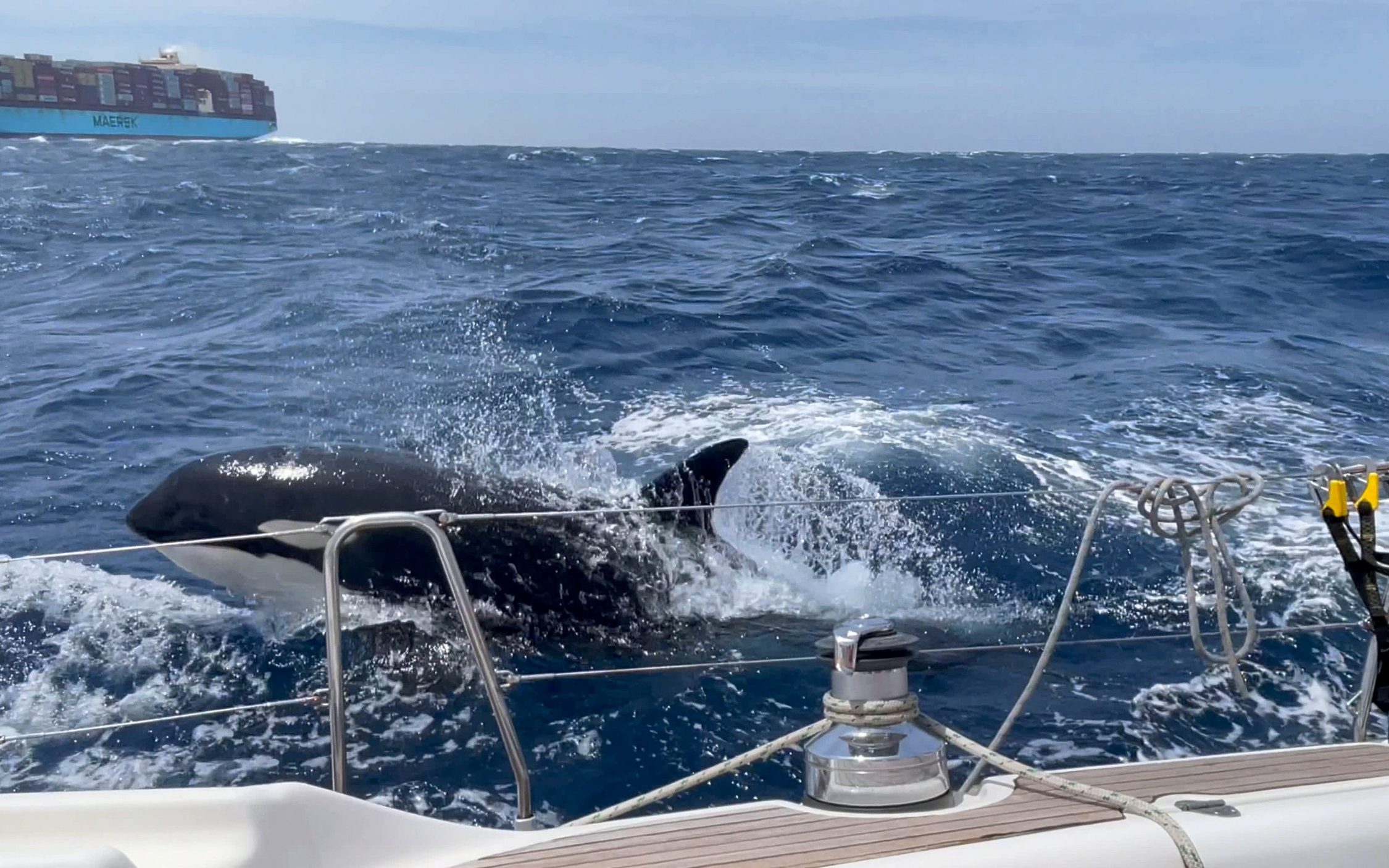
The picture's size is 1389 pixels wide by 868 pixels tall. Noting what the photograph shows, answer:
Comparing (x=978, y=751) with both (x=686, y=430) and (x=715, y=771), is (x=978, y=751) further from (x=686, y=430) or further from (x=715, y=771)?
(x=686, y=430)

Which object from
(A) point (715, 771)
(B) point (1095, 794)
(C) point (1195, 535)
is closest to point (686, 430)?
(C) point (1195, 535)

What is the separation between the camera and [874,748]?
8.68 feet

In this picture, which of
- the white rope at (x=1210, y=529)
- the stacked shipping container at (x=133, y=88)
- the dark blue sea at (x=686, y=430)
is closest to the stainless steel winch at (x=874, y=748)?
the white rope at (x=1210, y=529)

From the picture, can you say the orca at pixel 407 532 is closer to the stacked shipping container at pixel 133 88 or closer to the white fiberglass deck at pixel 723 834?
the white fiberglass deck at pixel 723 834

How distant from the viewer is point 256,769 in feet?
16.2

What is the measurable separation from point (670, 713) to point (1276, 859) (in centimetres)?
340

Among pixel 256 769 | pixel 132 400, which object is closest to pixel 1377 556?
pixel 256 769

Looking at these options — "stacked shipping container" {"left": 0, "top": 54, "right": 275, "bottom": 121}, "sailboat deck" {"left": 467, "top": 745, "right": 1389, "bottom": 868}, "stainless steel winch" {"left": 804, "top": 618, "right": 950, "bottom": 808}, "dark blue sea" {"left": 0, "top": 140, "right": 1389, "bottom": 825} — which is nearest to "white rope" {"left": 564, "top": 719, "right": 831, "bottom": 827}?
"stainless steel winch" {"left": 804, "top": 618, "right": 950, "bottom": 808}

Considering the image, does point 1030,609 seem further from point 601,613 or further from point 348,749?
point 348,749

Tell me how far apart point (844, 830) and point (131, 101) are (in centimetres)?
9868

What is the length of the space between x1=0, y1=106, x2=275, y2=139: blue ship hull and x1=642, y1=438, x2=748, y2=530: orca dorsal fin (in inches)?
3472

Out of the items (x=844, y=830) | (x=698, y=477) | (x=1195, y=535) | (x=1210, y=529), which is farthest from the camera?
(x=698, y=477)

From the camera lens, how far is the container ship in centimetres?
8138

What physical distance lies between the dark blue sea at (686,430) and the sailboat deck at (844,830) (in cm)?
230
